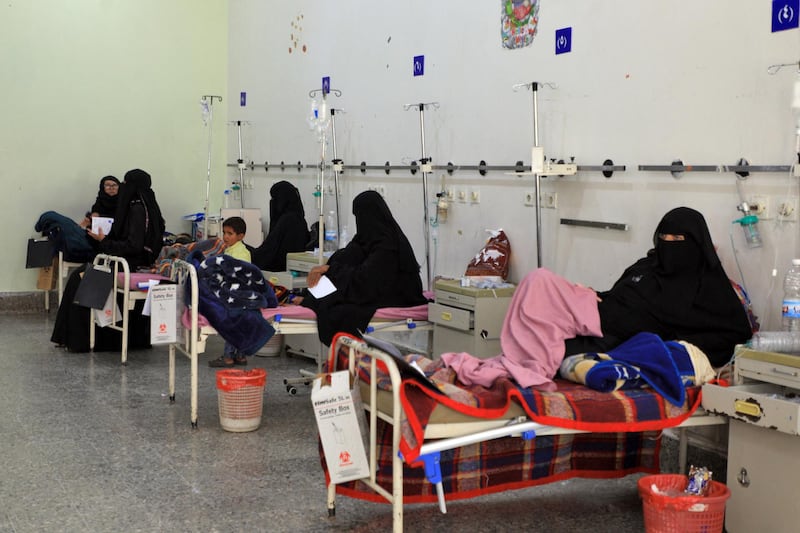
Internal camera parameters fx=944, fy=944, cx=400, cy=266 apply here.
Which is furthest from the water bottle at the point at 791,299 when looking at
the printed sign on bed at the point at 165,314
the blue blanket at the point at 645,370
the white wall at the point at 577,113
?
the printed sign on bed at the point at 165,314

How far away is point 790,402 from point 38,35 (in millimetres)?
8193

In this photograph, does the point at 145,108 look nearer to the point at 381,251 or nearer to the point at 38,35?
the point at 38,35

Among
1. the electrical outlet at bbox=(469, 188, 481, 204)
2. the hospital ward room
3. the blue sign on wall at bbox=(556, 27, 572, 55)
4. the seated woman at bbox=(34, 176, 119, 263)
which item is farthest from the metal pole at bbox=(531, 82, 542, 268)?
the seated woman at bbox=(34, 176, 119, 263)

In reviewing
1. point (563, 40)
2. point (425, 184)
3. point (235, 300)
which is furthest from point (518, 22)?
point (235, 300)

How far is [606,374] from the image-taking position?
3.88 m

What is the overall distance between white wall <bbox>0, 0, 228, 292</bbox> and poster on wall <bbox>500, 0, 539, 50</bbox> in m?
5.10

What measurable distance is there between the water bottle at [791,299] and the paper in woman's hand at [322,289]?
261cm

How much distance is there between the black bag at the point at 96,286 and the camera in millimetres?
6977

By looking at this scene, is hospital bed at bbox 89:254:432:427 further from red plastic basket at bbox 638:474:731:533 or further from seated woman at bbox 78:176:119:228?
seated woman at bbox 78:176:119:228

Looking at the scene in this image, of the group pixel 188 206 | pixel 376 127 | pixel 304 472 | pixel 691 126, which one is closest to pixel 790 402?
pixel 691 126

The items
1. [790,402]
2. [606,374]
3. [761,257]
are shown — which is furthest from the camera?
[761,257]

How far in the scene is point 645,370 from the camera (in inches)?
156

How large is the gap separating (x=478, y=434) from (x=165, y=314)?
2628mm

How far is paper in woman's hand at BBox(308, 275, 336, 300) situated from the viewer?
5660mm
